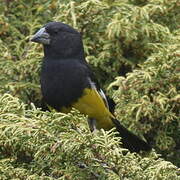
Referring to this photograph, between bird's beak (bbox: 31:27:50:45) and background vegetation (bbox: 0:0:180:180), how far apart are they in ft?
0.60

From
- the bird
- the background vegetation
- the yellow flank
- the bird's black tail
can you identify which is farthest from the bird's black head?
the bird's black tail

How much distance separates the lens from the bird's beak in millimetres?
3936

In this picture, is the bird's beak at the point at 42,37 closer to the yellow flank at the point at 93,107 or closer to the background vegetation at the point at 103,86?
the background vegetation at the point at 103,86

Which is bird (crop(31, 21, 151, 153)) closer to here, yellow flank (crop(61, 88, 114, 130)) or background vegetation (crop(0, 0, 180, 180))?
yellow flank (crop(61, 88, 114, 130))

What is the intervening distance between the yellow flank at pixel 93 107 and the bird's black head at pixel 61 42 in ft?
1.08

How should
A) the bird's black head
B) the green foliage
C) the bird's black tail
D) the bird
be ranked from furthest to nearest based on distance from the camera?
the bird's black head → the bird → the bird's black tail → the green foliage

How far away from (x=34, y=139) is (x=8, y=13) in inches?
86.9

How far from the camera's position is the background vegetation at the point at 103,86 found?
8.20 feet

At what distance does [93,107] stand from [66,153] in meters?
1.47

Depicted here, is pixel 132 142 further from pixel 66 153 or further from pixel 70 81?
pixel 66 153

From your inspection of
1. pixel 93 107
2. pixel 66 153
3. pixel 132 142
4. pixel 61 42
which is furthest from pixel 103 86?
pixel 66 153

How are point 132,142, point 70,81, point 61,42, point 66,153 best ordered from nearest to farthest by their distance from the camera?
point 66,153 → point 132,142 → point 70,81 → point 61,42

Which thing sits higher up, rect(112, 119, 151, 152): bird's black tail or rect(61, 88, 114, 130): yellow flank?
rect(61, 88, 114, 130): yellow flank

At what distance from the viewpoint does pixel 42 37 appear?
4016 mm
